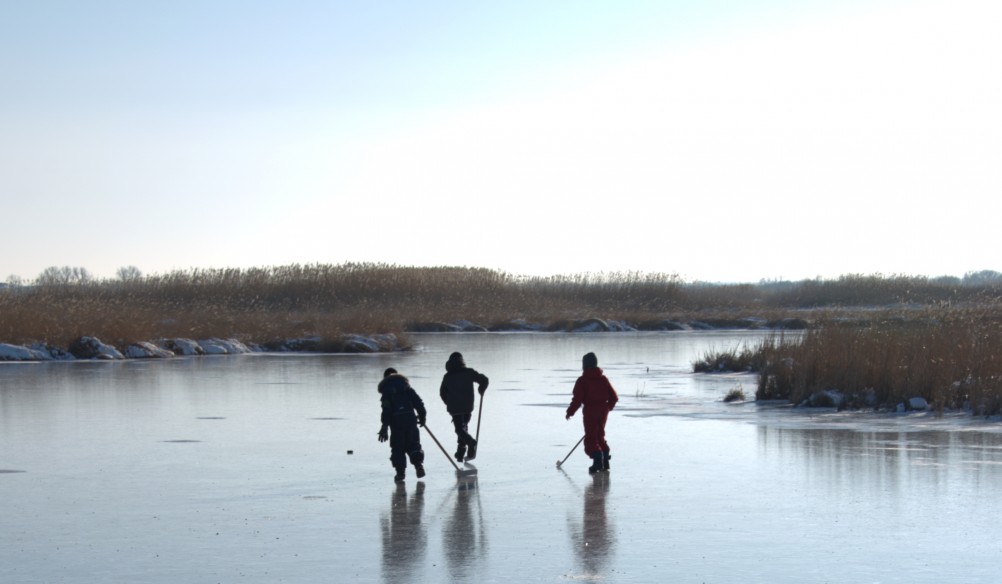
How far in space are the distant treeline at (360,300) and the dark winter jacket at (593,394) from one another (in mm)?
20324

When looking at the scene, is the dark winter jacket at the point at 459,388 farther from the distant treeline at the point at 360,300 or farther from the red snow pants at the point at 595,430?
the distant treeline at the point at 360,300

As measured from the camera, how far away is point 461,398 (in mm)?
12109

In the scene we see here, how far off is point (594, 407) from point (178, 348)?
21763 mm

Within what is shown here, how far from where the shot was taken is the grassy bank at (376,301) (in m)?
33.6

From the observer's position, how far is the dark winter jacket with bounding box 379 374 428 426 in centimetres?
1100

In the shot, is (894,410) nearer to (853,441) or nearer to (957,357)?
(957,357)

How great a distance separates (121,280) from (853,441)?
126 ft

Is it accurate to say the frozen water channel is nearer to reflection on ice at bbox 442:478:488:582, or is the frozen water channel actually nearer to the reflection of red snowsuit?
reflection on ice at bbox 442:478:488:582

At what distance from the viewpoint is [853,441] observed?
1317cm

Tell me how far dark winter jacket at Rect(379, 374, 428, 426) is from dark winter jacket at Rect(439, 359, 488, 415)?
950 mm

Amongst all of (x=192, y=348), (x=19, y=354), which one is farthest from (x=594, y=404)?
(x=192, y=348)

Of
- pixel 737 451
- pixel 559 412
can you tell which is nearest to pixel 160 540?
pixel 737 451

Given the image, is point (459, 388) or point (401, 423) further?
point (459, 388)

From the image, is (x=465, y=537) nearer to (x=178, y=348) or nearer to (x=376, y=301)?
(x=178, y=348)
